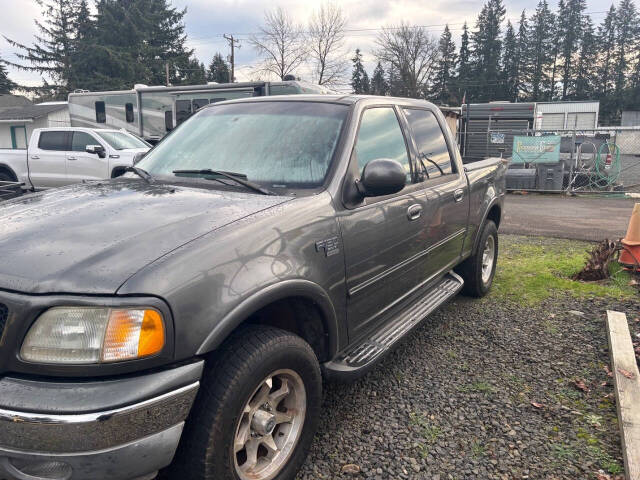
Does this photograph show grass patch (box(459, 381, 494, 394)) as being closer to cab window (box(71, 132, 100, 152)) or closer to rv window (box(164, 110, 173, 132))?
cab window (box(71, 132, 100, 152))

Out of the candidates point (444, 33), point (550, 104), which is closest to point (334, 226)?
point (550, 104)

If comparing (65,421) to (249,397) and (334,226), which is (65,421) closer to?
(249,397)

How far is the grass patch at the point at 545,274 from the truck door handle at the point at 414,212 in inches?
87.8

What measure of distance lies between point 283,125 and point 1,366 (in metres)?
1.98

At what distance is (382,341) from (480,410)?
728 mm

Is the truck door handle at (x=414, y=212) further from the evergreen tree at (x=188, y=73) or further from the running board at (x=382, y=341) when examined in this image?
the evergreen tree at (x=188, y=73)

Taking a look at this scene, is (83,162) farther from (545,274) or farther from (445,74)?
(445,74)

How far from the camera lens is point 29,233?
2043mm

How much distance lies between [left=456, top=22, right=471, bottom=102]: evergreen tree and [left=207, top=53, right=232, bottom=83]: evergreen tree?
28.4m

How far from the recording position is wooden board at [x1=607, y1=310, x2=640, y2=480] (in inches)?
98.1

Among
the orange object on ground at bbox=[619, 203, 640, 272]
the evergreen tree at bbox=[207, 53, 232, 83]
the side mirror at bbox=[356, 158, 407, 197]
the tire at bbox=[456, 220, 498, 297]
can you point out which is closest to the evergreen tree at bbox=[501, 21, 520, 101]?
the evergreen tree at bbox=[207, 53, 232, 83]

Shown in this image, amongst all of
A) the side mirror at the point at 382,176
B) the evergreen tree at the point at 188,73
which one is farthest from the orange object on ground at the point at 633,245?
the evergreen tree at the point at 188,73

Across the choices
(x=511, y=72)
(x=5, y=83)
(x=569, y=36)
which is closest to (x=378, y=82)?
(x=511, y=72)

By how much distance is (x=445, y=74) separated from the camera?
6262 cm
